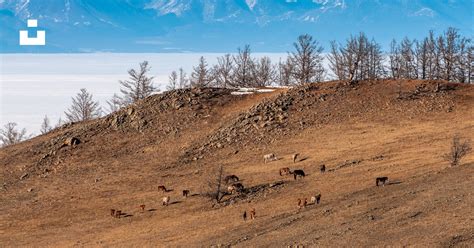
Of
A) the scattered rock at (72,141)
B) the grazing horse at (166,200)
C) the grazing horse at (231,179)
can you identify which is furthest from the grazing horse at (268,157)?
the scattered rock at (72,141)

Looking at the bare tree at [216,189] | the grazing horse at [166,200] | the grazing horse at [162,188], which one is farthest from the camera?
the grazing horse at [162,188]

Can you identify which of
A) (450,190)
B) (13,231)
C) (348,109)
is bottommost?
(13,231)

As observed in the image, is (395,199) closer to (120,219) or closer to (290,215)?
(290,215)

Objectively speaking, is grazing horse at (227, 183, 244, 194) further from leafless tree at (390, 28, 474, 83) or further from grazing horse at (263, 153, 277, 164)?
leafless tree at (390, 28, 474, 83)

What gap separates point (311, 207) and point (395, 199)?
484cm

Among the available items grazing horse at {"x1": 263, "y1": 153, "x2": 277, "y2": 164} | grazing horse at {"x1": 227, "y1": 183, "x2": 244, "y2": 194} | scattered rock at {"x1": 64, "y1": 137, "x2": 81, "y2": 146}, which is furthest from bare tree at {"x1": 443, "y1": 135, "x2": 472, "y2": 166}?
scattered rock at {"x1": 64, "y1": 137, "x2": 81, "y2": 146}

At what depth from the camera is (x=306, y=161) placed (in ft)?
168

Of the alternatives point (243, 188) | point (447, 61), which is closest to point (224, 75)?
point (447, 61)

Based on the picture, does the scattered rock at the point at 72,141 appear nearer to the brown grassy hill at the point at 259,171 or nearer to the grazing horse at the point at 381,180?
the brown grassy hill at the point at 259,171

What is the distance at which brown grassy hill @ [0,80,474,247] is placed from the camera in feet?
109

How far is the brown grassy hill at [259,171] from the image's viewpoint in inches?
1313

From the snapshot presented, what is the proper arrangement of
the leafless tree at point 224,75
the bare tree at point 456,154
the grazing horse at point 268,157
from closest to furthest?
the bare tree at point 456,154 < the grazing horse at point 268,157 < the leafless tree at point 224,75

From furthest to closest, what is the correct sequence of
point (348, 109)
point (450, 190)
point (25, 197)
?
point (348, 109), point (25, 197), point (450, 190)

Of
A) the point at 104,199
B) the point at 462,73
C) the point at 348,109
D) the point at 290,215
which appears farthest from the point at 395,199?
the point at 462,73
